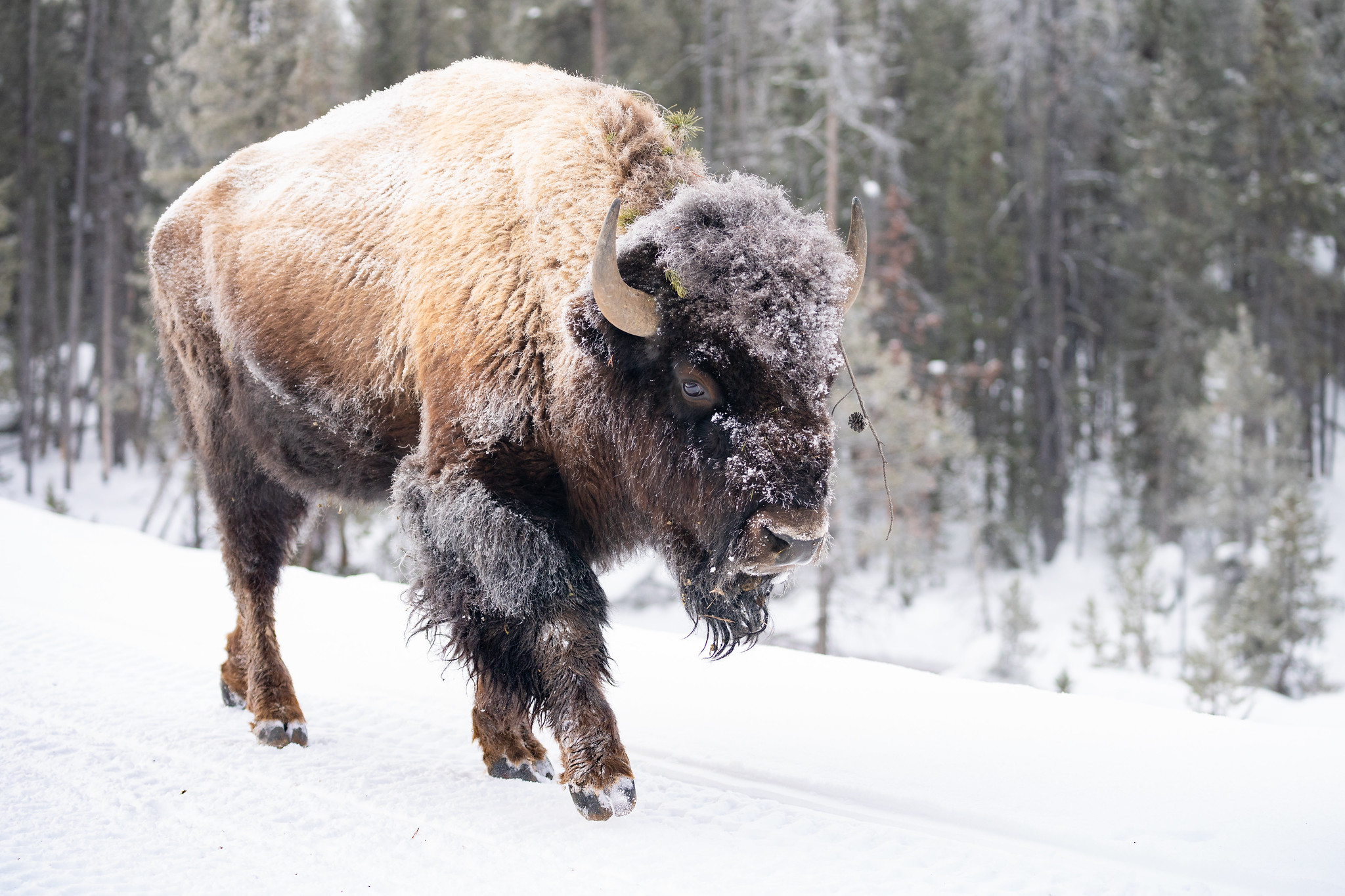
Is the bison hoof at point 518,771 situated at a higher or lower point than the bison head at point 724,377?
lower

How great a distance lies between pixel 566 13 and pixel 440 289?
17311mm

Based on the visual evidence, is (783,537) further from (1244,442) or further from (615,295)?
(1244,442)

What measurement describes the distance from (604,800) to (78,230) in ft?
95.9

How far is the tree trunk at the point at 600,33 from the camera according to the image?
1648 centimetres

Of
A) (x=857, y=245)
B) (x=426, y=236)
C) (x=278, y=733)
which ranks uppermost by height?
(x=857, y=245)

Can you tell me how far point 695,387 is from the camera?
3.42 m

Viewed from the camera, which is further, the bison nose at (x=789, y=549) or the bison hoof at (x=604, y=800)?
the bison hoof at (x=604, y=800)

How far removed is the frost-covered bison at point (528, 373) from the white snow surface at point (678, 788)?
0.34 m

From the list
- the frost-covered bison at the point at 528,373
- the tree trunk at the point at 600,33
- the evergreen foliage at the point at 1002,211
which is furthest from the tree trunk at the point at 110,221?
the frost-covered bison at the point at 528,373

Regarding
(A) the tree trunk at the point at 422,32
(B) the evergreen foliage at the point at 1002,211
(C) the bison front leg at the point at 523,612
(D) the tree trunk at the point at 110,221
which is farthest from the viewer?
(A) the tree trunk at the point at 422,32

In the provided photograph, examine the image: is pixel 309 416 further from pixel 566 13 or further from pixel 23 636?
pixel 566 13

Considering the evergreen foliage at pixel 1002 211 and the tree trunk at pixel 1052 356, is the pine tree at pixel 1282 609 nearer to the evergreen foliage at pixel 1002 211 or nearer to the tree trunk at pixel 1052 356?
the evergreen foliage at pixel 1002 211

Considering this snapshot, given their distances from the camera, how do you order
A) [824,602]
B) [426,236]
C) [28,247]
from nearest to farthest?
[426,236] < [824,602] < [28,247]

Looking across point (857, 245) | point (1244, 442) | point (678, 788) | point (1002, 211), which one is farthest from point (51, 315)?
point (1244, 442)
